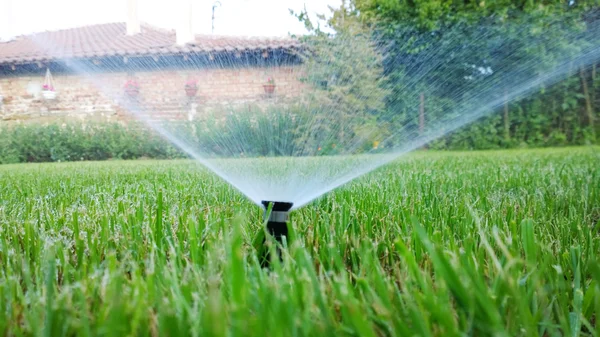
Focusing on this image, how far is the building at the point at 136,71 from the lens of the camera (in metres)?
4.49

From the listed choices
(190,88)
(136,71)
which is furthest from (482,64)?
(136,71)

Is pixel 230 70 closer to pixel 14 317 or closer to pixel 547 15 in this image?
pixel 547 15

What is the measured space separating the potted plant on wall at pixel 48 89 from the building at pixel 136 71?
0.05 metres

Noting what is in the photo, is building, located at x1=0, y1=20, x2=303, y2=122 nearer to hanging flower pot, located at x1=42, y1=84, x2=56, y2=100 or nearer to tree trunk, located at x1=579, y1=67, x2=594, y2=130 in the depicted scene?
hanging flower pot, located at x1=42, y1=84, x2=56, y2=100

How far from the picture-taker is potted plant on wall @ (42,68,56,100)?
37.1ft

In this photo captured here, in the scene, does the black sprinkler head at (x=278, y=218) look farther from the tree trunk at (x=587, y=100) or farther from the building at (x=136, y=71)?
the tree trunk at (x=587, y=100)

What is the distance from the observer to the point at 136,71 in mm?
6273

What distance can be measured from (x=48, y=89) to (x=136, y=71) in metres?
6.63

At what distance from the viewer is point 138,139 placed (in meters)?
10.0

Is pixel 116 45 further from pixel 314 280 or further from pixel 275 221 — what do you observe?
pixel 314 280

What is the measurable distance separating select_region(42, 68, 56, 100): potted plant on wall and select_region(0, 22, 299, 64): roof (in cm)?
56

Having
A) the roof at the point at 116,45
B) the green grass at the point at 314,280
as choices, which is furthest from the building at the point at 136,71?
the green grass at the point at 314,280

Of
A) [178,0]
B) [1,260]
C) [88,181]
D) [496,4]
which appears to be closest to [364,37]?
[178,0]

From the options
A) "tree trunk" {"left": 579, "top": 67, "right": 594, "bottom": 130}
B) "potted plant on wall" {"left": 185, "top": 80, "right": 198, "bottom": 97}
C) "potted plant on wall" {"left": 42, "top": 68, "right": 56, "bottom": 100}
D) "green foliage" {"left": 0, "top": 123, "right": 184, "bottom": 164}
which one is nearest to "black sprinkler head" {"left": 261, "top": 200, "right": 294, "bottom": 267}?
"potted plant on wall" {"left": 185, "top": 80, "right": 198, "bottom": 97}
